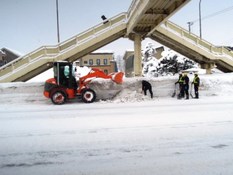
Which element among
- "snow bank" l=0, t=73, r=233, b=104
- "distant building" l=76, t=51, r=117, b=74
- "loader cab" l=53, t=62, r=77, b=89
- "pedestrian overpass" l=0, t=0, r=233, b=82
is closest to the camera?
"loader cab" l=53, t=62, r=77, b=89

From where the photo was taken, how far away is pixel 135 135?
279 inches

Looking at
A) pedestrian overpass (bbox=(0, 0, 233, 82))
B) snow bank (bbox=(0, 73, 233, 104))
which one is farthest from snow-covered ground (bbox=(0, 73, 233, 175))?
pedestrian overpass (bbox=(0, 0, 233, 82))

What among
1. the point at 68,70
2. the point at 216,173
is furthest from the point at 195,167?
the point at 68,70

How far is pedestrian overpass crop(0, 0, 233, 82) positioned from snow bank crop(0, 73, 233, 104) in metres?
2.89

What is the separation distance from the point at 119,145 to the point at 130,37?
688 inches

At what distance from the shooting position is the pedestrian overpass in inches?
709

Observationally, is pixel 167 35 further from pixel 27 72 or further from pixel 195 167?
pixel 195 167

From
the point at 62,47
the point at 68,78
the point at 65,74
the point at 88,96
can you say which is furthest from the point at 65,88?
the point at 62,47

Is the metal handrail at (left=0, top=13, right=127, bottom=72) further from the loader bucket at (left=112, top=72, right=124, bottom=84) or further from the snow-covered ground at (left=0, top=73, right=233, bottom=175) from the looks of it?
the snow-covered ground at (left=0, top=73, right=233, bottom=175)

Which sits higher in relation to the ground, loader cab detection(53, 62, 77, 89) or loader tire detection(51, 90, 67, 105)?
loader cab detection(53, 62, 77, 89)

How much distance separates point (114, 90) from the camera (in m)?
16.4

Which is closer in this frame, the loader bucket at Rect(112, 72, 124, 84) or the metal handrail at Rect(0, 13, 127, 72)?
the loader bucket at Rect(112, 72, 124, 84)

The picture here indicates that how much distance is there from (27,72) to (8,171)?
589 inches

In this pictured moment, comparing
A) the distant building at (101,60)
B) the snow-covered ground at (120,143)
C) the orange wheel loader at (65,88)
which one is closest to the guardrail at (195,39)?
the orange wheel loader at (65,88)
